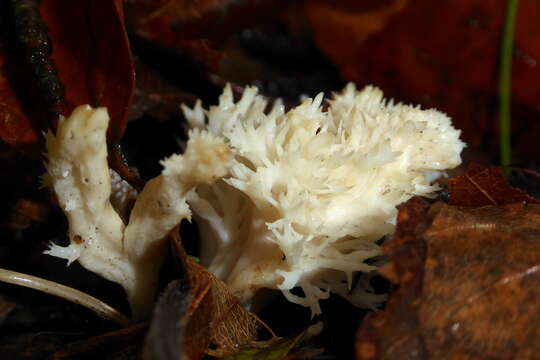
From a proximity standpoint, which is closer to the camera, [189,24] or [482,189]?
[482,189]

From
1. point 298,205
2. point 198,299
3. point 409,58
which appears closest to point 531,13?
point 409,58

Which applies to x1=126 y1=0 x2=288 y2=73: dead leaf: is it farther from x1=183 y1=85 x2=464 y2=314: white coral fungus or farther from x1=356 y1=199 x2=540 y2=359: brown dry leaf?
x1=356 y1=199 x2=540 y2=359: brown dry leaf

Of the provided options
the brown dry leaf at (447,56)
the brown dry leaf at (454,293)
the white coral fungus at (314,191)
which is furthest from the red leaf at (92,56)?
the brown dry leaf at (447,56)

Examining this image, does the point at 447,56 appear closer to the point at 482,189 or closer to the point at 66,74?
the point at 482,189

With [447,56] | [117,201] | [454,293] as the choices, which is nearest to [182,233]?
[117,201]

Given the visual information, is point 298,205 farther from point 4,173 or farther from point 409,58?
point 409,58

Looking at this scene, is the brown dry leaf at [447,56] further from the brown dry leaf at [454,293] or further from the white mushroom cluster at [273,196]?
the brown dry leaf at [454,293]
